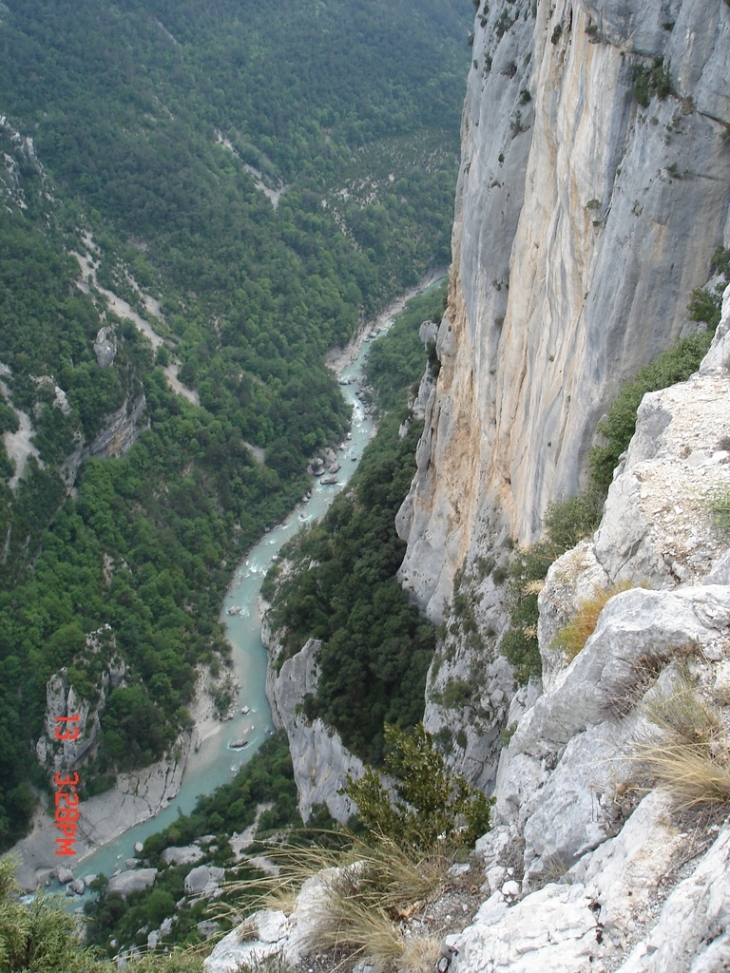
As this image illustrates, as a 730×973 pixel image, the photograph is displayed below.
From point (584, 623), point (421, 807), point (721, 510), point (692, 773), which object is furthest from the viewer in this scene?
point (421, 807)

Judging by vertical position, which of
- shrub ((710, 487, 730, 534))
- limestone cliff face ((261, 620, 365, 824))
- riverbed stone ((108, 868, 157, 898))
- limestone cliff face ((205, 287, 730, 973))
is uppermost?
shrub ((710, 487, 730, 534))

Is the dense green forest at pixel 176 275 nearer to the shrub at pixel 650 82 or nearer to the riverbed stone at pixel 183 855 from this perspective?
the riverbed stone at pixel 183 855

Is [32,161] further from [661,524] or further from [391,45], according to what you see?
[661,524]

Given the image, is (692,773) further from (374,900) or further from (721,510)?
(374,900)
